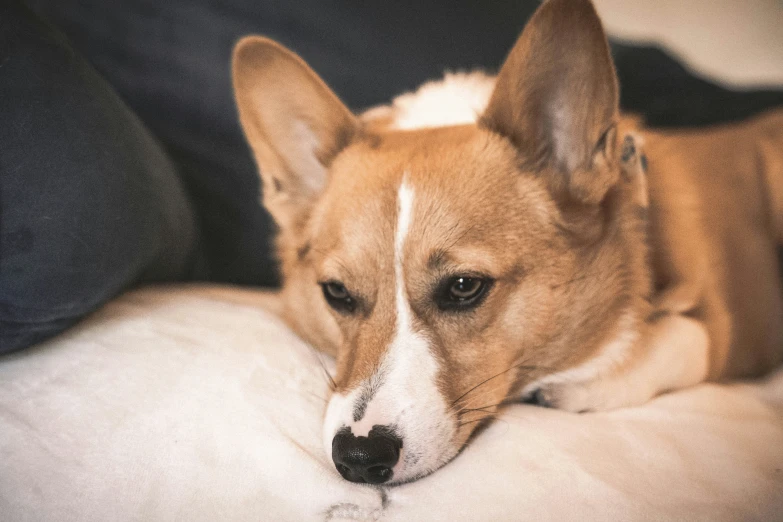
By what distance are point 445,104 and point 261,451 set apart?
1247 mm

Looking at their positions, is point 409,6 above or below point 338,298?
above

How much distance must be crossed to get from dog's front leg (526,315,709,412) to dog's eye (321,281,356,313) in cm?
55

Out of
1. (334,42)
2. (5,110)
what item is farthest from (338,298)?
(334,42)

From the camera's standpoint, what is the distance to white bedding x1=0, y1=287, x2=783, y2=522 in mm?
896

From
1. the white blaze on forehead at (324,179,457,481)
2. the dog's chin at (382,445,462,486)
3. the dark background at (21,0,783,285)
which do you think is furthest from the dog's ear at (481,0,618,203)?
the dark background at (21,0,783,285)

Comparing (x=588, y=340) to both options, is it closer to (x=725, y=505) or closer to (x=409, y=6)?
(x=725, y=505)

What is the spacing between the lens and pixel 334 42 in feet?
7.94

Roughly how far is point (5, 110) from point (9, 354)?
0.53 m

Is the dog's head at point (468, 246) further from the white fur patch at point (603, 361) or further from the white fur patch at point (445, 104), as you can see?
the white fur patch at point (445, 104)

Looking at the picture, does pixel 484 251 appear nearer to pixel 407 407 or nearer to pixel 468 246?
pixel 468 246

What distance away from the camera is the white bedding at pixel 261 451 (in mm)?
896

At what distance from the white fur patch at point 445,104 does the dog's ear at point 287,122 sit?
28cm

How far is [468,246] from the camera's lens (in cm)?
119

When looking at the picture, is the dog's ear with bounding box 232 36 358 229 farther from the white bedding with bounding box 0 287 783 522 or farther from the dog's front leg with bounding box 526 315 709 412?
the dog's front leg with bounding box 526 315 709 412
